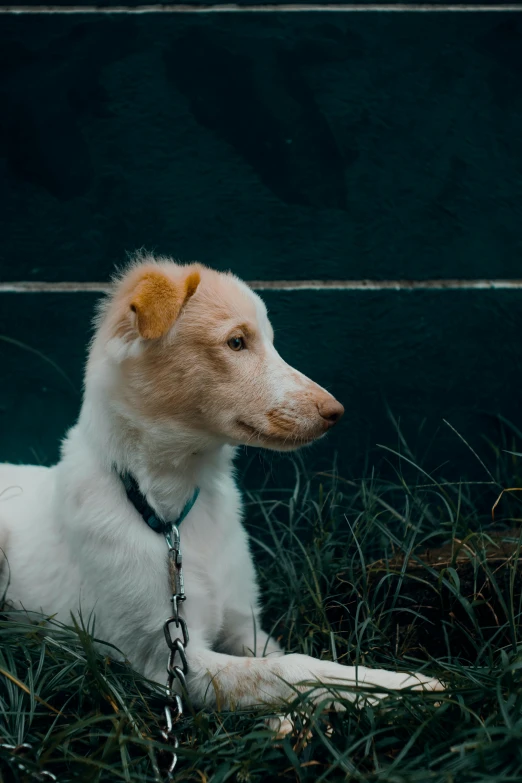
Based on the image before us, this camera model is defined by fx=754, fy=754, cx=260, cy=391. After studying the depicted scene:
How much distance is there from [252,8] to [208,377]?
2.00 m

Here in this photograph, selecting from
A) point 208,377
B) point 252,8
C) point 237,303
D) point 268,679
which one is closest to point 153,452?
point 208,377

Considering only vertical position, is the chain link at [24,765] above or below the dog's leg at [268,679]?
below

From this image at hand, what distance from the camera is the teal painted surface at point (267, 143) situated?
3.34 metres

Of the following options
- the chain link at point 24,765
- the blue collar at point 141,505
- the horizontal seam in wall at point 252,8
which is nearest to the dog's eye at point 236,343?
the blue collar at point 141,505

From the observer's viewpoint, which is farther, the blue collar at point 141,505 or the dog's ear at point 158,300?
the blue collar at point 141,505

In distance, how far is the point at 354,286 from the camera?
3463 mm

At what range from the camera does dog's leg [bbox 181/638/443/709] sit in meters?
2.04

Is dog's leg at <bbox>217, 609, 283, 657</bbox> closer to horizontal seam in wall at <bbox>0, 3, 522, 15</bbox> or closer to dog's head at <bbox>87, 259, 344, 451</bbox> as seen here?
dog's head at <bbox>87, 259, 344, 451</bbox>

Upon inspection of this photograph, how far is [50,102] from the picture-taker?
3361 mm

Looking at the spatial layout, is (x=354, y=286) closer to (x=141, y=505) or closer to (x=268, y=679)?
(x=141, y=505)

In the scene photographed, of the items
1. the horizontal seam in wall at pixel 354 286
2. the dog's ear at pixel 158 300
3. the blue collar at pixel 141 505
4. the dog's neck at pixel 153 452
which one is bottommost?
the blue collar at pixel 141 505

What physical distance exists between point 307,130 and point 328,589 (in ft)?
6.51

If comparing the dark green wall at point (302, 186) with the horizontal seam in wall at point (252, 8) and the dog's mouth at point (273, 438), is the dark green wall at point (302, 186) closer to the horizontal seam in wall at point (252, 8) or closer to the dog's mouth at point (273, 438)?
the horizontal seam in wall at point (252, 8)

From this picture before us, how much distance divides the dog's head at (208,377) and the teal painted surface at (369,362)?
4.04 ft
